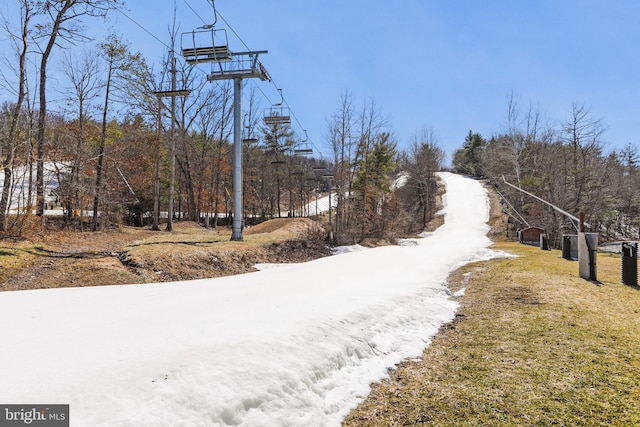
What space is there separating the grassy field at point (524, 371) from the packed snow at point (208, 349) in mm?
387

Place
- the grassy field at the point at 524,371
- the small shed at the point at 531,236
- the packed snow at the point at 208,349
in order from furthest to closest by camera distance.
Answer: the small shed at the point at 531,236, the grassy field at the point at 524,371, the packed snow at the point at 208,349

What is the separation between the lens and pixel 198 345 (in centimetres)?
370

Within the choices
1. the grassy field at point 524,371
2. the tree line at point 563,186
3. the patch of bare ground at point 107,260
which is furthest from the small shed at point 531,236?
the grassy field at point 524,371

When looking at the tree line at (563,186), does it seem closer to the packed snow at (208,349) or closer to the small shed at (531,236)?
the small shed at (531,236)

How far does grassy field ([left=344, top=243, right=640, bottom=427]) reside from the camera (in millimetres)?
2986

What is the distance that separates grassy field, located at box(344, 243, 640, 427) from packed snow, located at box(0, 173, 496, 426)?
0.39m

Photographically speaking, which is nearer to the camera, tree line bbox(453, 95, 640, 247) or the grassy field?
the grassy field

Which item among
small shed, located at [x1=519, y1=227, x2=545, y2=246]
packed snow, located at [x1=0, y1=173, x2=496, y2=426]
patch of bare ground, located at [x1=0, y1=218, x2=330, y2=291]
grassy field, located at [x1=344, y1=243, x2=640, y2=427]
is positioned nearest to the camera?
packed snow, located at [x1=0, y1=173, x2=496, y2=426]

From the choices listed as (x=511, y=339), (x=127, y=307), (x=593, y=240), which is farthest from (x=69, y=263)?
(x=593, y=240)

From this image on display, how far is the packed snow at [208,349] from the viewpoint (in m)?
2.63

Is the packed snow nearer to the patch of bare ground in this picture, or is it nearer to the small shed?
the patch of bare ground

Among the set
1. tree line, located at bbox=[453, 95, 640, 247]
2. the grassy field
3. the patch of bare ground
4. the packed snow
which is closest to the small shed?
tree line, located at bbox=[453, 95, 640, 247]

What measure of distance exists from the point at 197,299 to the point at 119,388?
407cm

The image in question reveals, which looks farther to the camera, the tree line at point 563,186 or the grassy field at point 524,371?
the tree line at point 563,186
